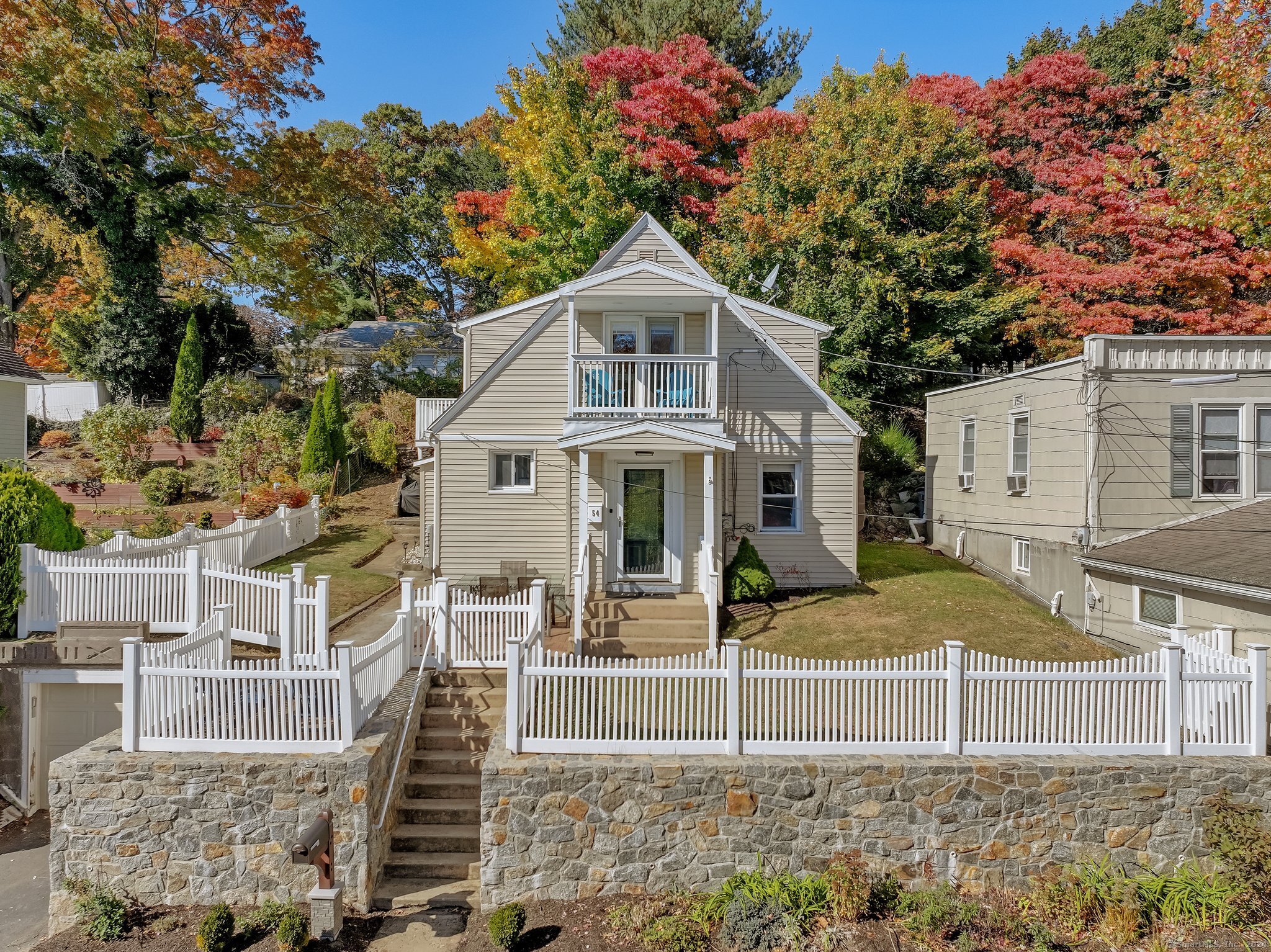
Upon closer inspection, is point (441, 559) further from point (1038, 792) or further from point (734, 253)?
point (734, 253)

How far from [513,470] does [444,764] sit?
6.62m

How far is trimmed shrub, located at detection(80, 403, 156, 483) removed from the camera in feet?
65.6

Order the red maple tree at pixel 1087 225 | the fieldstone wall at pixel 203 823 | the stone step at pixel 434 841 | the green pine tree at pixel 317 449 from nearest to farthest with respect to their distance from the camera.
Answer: the fieldstone wall at pixel 203 823 < the stone step at pixel 434 841 < the red maple tree at pixel 1087 225 < the green pine tree at pixel 317 449

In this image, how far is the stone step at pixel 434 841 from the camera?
739cm

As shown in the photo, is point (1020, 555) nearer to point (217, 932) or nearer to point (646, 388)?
point (646, 388)

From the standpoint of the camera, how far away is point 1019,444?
14.3m

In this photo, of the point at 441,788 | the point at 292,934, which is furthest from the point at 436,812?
the point at 292,934

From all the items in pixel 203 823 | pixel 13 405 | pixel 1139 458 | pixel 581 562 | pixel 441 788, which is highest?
pixel 13 405

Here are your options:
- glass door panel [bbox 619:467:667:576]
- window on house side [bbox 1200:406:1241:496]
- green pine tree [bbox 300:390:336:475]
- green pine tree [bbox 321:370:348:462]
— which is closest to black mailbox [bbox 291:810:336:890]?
glass door panel [bbox 619:467:667:576]

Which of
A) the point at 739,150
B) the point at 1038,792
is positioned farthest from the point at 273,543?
the point at 739,150

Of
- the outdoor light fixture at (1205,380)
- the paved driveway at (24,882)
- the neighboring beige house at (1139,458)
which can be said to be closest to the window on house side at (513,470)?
the paved driveway at (24,882)

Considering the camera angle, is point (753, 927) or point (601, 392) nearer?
point (753, 927)

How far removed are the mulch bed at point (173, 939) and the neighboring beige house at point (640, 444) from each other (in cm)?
629

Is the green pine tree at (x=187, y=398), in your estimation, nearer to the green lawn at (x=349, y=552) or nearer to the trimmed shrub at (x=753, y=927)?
the green lawn at (x=349, y=552)
